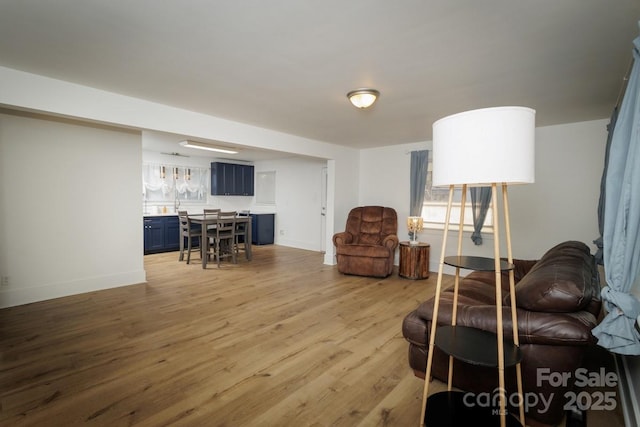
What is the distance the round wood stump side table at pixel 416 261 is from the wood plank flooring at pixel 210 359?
62 centimetres

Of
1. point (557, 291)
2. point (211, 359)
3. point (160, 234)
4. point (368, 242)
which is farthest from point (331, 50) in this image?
point (160, 234)

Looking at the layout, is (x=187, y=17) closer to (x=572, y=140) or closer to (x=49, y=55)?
(x=49, y=55)

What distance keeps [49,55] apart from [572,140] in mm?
5436

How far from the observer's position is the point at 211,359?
235cm

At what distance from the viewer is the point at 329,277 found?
15.6ft

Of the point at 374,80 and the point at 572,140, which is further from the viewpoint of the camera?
the point at 572,140

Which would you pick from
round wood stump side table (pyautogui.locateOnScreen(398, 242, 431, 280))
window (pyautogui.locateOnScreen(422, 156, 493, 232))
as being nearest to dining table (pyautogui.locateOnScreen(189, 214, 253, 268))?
round wood stump side table (pyautogui.locateOnScreen(398, 242, 431, 280))

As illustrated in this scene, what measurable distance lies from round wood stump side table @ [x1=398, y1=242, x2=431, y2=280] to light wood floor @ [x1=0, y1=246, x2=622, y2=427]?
2.01 feet

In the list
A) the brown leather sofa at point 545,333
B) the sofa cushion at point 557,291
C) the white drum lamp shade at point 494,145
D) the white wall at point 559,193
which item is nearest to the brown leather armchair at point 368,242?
the white wall at point 559,193

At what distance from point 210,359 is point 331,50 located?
241 centimetres

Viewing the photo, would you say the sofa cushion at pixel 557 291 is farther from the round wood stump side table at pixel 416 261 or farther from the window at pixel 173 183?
the window at pixel 173 183

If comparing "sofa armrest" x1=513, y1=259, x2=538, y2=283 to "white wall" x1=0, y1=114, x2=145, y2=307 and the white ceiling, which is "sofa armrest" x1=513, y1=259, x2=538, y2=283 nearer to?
the white ceiling

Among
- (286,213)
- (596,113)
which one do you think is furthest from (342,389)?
(286,213)

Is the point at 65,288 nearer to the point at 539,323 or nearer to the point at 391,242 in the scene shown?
the point at 391,242
